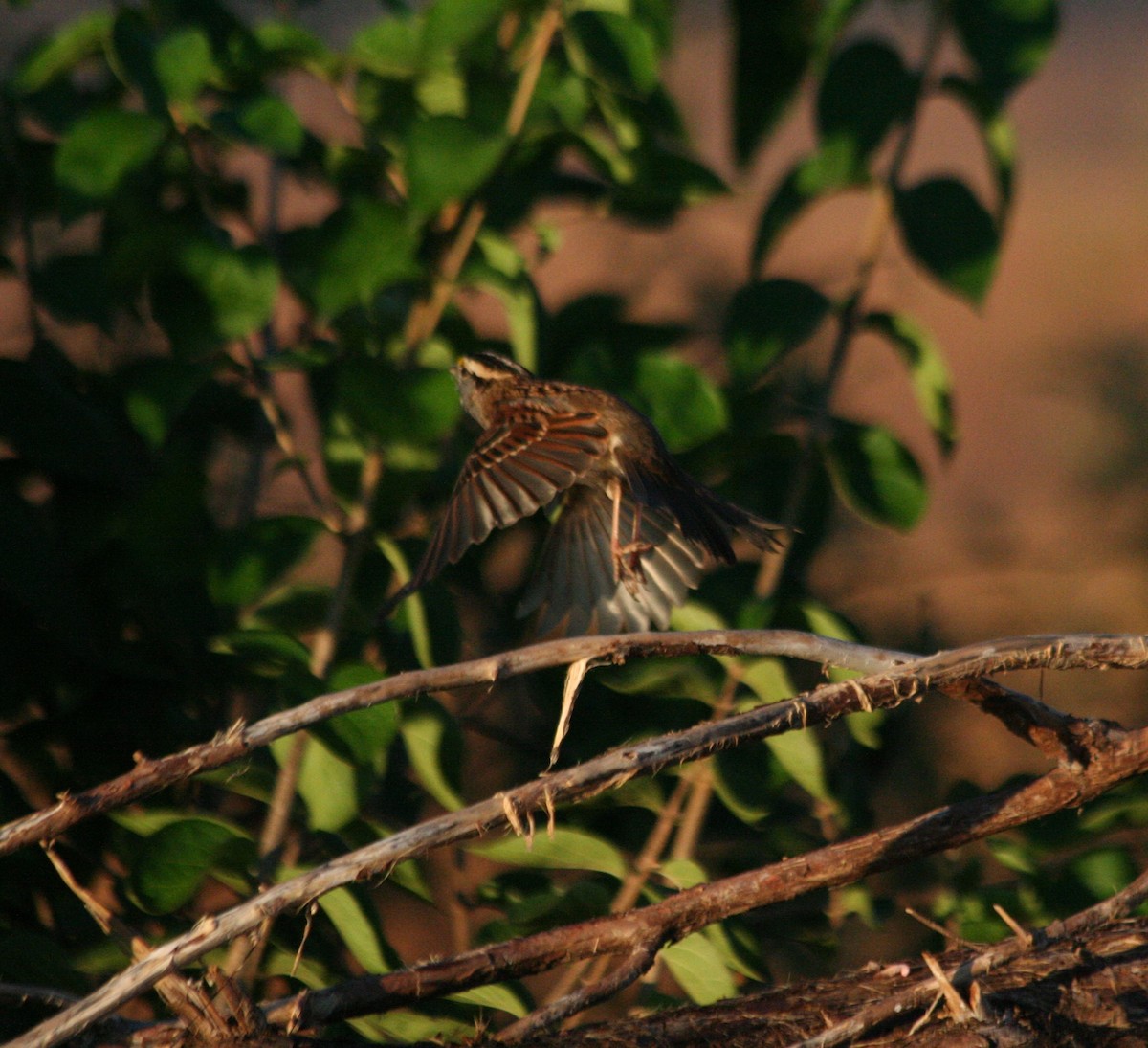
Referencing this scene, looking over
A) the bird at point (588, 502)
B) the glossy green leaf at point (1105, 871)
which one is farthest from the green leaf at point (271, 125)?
the glossy green leaf at point (1105, 871)

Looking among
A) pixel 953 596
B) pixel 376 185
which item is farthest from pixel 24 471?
pixel 953 596

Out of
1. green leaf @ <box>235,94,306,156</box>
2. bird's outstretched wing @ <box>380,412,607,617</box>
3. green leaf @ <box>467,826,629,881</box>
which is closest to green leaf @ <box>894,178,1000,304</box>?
bird's outstretched wing @ <box>380,412,607,617</box>

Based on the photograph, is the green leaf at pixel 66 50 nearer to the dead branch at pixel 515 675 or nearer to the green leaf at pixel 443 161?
the green leaf at pixel 443 161

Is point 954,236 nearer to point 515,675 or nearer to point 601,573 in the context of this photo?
point 601,573

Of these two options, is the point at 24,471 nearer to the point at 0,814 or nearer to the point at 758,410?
the point at 0,814

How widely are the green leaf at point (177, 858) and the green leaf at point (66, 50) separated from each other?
168cm

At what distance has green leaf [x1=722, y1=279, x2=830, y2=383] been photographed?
3.18m

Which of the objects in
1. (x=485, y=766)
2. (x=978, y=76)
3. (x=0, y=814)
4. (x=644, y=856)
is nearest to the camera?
(x=0, y=814)

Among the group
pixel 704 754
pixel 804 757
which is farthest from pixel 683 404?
pixel 704 754

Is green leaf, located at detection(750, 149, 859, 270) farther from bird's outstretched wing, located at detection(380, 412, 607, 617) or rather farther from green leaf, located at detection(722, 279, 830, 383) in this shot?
bird's outstretched wing, located at detection(380, 412, 607, 617)

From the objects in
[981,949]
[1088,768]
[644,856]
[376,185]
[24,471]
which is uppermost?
[376,185]

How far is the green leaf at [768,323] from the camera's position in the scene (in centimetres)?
318

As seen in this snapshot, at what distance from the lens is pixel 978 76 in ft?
10.2

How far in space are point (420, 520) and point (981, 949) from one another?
1.69 m
